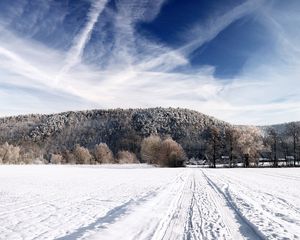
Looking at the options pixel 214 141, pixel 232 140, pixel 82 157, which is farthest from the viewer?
pixel 82 157

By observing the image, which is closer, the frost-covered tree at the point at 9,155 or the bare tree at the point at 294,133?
the bare tree at the point at 294,133

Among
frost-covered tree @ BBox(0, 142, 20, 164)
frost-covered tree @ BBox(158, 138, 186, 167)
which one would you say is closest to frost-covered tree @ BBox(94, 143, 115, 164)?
frost-covered tree @ BBox(0, 142, 20, 164)

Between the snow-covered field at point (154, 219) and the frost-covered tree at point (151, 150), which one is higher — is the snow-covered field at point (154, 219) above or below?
below

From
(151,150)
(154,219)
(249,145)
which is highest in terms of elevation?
(249,145)

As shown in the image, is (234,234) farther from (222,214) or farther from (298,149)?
(298,149)

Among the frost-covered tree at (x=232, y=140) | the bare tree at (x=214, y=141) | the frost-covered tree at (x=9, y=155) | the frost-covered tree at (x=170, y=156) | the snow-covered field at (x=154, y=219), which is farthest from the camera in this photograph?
the frost-covered tree at (x=9, y=155)

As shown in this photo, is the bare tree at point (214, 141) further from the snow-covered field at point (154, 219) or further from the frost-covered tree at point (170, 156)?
the snow-covered field at point (154, 219)

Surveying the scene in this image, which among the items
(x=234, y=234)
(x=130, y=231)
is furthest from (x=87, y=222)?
(x=234, y=234)

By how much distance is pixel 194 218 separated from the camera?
11.1 m

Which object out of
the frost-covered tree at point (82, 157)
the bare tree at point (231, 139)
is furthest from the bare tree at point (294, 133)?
the frost-covered tree at point (82, 157)

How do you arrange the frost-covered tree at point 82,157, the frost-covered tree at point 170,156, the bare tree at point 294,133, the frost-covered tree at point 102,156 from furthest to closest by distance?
the frost-covered tree at point 102,156 → the frost-covered tree at point 82,157 → the frost-covered tree at point 170,156 → the bare tree at point 294,133

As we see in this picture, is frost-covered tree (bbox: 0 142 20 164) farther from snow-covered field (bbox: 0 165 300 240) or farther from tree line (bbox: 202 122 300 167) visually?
snow-covered field (bbox: 0 165 300 240)

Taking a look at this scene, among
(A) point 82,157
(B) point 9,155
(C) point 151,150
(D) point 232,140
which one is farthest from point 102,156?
(D) point 232,140

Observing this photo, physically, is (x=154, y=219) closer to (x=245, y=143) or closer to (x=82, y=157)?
(x=245, y=143)
